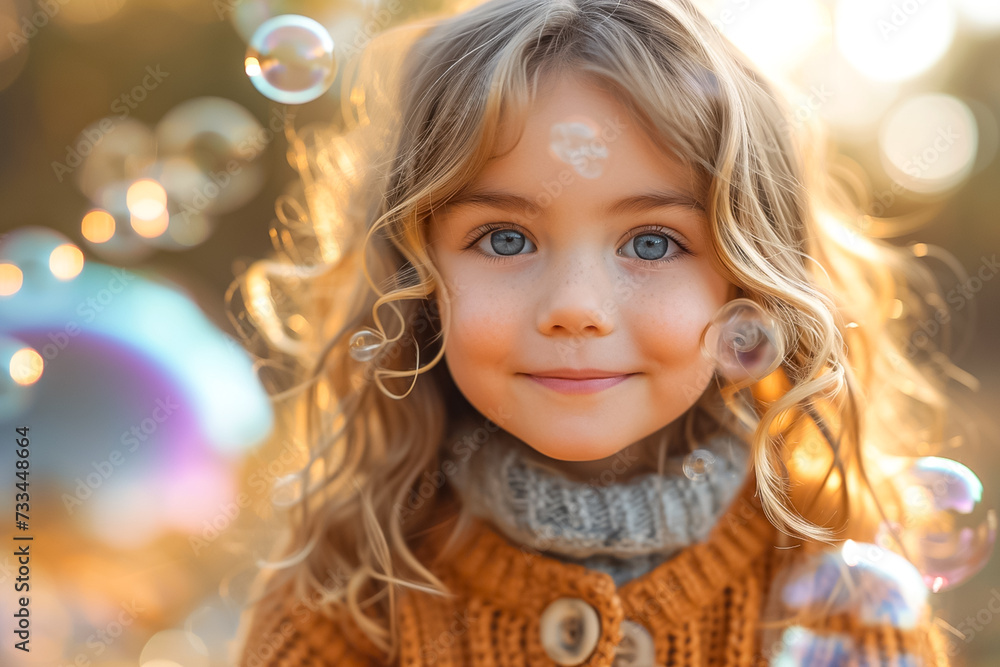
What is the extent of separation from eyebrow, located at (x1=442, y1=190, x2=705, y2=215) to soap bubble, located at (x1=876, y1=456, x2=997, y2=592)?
460 millimetres

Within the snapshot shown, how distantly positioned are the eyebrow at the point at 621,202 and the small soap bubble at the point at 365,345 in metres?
0.22

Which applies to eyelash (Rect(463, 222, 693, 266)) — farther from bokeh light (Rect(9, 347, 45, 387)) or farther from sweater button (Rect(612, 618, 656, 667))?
bokeh light (Rect(9, 347, 45, 387))

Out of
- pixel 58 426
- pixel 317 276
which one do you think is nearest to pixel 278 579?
pixel 317 276

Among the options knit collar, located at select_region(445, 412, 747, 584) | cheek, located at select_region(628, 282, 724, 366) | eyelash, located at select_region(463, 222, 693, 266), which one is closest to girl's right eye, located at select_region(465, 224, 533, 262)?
eyelash, located at select_region(463, 222, 693, 266)

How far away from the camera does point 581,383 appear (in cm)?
82

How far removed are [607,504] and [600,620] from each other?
0.42 feet

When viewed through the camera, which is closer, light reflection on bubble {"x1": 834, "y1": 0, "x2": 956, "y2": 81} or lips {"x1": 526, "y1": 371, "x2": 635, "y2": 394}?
lips {"x1": 526, "y1": 371, "x2": 635, "y2": 394}

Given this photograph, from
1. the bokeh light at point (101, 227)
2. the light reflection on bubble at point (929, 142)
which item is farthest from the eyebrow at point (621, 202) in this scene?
the light reflection on bubble at point (929, 142)

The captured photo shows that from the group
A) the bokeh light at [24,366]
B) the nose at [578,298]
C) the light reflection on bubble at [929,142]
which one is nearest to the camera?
the nose at [578,298]

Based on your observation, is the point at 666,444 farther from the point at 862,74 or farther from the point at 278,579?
the point at 862,74

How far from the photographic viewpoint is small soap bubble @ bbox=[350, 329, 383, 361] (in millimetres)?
939

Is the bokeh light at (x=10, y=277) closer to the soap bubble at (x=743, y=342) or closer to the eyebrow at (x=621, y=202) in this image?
the eyebrow at (x=621, y=202)

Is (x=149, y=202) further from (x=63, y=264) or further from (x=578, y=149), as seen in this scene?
(x=578, y=149)

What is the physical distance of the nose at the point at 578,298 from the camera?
0.76 meters
